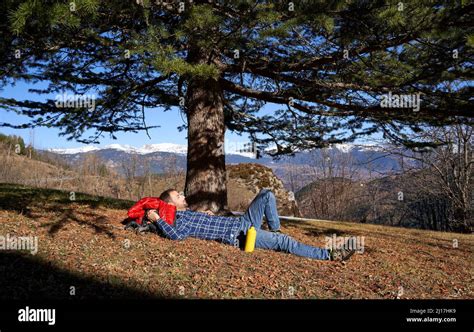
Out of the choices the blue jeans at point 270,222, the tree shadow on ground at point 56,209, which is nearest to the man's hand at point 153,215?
the tree shadow on ground at point 56,209

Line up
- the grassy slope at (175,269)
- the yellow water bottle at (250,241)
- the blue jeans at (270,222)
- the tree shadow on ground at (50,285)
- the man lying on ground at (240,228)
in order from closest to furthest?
the tree shadow on ground at (50,285) < the grassy slope at (175,269) < the yellow water bottle at (250,241) < the man lying on ground at (240,228) < the blue jeans at (270,222)

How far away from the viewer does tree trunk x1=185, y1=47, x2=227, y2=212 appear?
6.96 m

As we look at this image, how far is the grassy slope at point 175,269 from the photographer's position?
3.29 meters

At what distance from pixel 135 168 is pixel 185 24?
601 inches

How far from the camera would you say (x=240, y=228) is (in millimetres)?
5125

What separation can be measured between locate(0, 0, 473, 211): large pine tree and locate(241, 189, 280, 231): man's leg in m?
1.84

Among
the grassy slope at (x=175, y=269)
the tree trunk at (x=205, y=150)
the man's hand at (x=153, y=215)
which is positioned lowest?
the grassy slope at (x=175, y=269)

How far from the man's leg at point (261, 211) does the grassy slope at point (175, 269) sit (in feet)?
1.38

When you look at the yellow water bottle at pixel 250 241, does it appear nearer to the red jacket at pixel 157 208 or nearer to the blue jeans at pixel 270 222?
the blue jeans at pixel 270 222

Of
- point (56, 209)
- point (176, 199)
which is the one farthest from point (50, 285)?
point (56, 209)

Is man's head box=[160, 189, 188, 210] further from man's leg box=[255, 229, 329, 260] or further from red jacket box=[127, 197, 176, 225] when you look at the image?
man's leg box=[255, 229, 329, 260]

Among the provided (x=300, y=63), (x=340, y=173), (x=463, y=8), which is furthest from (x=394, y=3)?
(x=340, y=173)

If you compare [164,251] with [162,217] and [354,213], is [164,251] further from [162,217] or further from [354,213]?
[354,213]

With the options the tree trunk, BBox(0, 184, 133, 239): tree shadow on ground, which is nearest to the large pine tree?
the tree trunk
